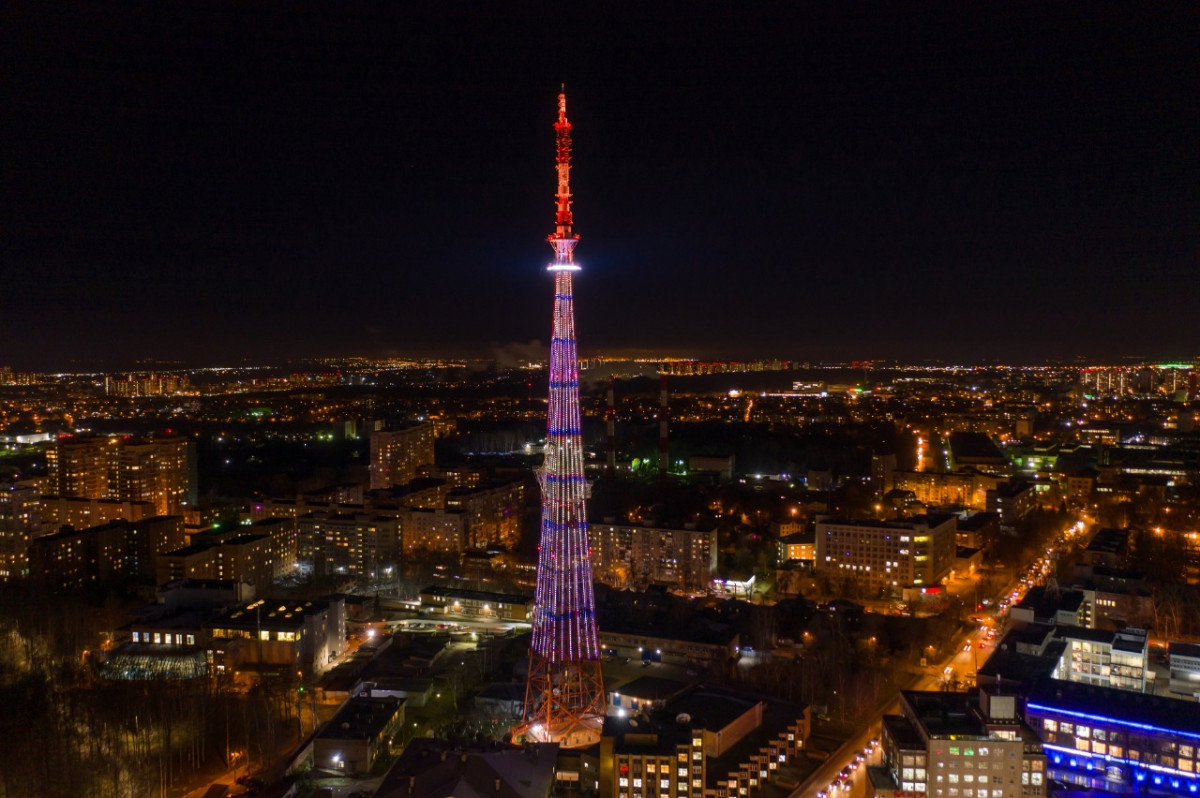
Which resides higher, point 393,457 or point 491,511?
point 393,457

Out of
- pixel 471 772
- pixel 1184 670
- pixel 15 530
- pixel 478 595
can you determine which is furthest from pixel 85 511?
pixel 1184 670

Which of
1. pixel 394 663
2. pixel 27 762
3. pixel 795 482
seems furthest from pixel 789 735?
pixel 795 482

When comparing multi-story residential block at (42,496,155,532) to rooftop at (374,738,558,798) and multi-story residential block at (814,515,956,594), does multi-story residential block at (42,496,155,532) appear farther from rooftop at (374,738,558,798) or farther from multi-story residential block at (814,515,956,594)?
multi-story residential block at (814,515,956,594)

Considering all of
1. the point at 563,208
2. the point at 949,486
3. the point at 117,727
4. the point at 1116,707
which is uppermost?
the point at 563,208

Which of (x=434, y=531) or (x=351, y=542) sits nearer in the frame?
(x=351, y=542)

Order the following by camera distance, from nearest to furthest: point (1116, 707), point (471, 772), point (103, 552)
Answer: point (471, 772), point (1116, 707), point (103, 552)

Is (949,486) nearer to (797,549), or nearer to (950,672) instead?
(797,549)

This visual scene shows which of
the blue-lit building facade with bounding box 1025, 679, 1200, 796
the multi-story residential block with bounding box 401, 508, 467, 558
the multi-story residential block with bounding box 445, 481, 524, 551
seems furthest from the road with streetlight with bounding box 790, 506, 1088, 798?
the multi-story residential block with bounding box 401, 508, 467, 558
